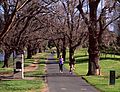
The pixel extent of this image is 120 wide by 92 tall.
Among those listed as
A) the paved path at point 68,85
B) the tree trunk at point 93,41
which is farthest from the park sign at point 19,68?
the tree trunk at point 93,41

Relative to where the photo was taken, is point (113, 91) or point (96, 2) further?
point (96, 2)

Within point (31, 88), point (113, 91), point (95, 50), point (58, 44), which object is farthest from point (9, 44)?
point (58, 44)

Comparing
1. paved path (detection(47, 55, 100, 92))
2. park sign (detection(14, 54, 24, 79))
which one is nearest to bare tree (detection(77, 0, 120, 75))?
paved path (detection(47, 55, 100, 92))

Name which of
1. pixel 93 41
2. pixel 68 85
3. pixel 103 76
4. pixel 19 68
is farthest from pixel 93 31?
pixel 68 85

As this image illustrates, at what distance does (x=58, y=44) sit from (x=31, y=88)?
203 feet

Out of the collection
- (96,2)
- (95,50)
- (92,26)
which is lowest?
(95,50)

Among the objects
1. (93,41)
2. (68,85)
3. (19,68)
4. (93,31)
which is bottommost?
(68,85)

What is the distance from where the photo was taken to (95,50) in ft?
112

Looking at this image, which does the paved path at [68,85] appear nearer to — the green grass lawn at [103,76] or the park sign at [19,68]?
the green grass lawn at [103,76]

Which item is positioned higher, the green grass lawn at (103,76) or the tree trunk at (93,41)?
the tree trunk at (93,41)

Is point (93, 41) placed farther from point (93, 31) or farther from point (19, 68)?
point (19, 68)

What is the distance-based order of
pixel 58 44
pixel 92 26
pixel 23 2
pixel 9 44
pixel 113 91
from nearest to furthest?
1. pixel 23 2
2. pixel 113 91
3. pixel 92 26
4. pixel 9 44
5. pixel 58 44

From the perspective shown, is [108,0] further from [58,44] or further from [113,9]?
[58,44]

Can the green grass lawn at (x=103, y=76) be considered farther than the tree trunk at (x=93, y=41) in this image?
No
